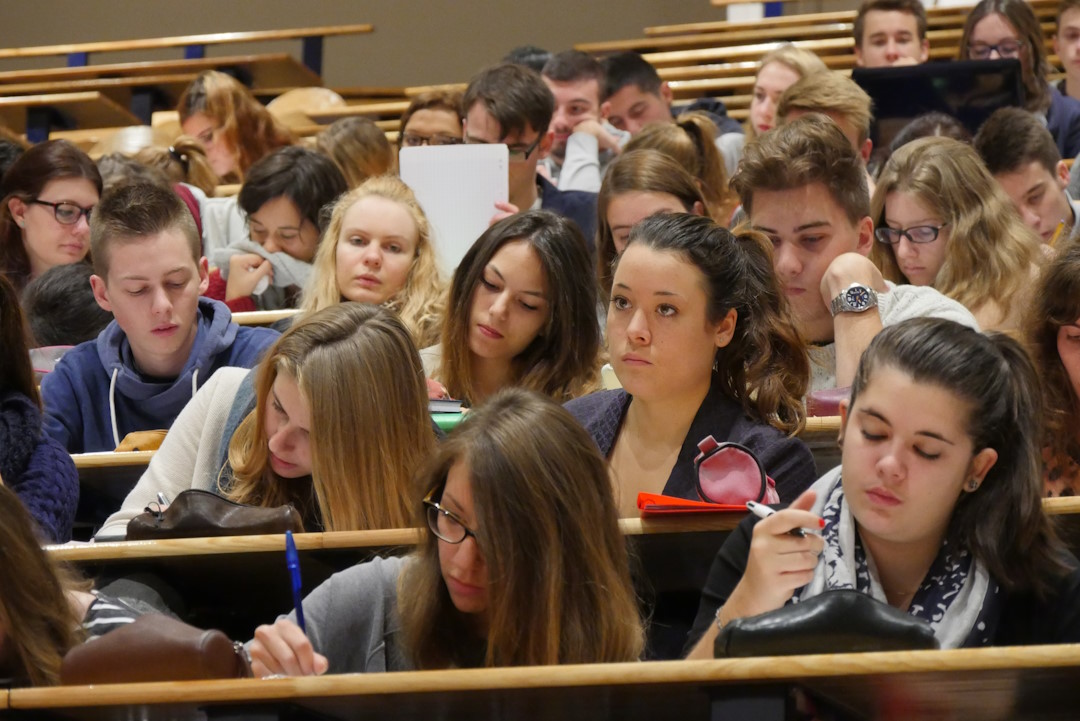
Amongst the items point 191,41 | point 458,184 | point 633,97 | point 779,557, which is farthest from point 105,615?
point 191,41

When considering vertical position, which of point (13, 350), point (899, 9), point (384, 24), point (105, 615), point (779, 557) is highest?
point (384, 24)

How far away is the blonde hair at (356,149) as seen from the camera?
4035 mm

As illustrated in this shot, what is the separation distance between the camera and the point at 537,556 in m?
1.51

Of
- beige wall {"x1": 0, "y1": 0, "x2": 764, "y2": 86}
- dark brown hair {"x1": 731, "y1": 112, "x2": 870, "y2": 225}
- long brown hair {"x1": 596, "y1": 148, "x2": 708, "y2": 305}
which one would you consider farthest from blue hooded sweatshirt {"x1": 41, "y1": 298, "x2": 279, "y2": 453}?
beige wall {"x1": 0, "y1": 0, "x2": 764, "y2": 86}

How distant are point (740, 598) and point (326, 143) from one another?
9.13 ft

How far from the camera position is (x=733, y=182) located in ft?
8.32

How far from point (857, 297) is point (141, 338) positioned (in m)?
1.19

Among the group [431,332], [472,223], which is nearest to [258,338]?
[431,332]

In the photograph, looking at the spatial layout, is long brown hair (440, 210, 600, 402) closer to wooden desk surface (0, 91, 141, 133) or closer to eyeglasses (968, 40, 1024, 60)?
eyeglasses (968, 40, 1024, 60)

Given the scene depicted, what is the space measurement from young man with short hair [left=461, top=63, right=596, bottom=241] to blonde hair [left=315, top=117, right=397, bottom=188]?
54 centimetres

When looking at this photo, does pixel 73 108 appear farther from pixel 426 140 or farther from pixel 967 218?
pixel 967 218

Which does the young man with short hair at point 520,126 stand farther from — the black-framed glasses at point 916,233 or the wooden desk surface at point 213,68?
the wooden desk surface at point 213,68

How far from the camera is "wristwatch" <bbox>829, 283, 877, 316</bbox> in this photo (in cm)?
235

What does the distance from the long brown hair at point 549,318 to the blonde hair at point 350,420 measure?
0.44 metres
